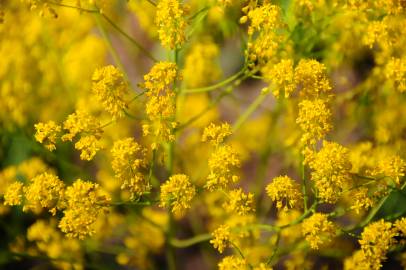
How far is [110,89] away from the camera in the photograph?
1.17 metres

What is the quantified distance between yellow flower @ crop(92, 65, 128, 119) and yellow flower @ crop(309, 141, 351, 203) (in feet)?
1.29

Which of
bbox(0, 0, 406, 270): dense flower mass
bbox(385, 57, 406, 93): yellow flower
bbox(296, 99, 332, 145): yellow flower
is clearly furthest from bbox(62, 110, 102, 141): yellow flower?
bbox(385, 57, 406, 93): yellow flower

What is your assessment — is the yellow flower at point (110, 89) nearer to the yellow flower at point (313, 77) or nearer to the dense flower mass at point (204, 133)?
the dense flower mass at point (204, 133)

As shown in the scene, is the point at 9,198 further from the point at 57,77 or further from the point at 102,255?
the point at 102,255

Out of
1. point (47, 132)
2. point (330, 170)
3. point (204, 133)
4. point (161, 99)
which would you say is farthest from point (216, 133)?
point (47, 132)

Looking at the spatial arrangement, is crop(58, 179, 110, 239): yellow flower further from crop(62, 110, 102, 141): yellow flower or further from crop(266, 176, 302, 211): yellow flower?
crop(266, 176, 302, 211): yellow flower

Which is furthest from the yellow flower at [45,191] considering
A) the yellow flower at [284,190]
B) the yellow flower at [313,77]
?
the yellow flower at [313,77]

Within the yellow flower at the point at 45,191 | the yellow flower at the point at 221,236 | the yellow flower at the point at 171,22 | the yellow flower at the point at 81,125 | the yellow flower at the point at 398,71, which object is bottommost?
the yellow flower at the point at 221,236

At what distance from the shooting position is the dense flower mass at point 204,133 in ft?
3.84

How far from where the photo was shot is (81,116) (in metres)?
1.18

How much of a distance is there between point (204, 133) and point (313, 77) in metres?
0.24

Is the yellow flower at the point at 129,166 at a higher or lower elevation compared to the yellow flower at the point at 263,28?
lower

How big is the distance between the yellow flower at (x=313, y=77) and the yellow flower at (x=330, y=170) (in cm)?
12

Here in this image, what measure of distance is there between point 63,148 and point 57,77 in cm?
24
